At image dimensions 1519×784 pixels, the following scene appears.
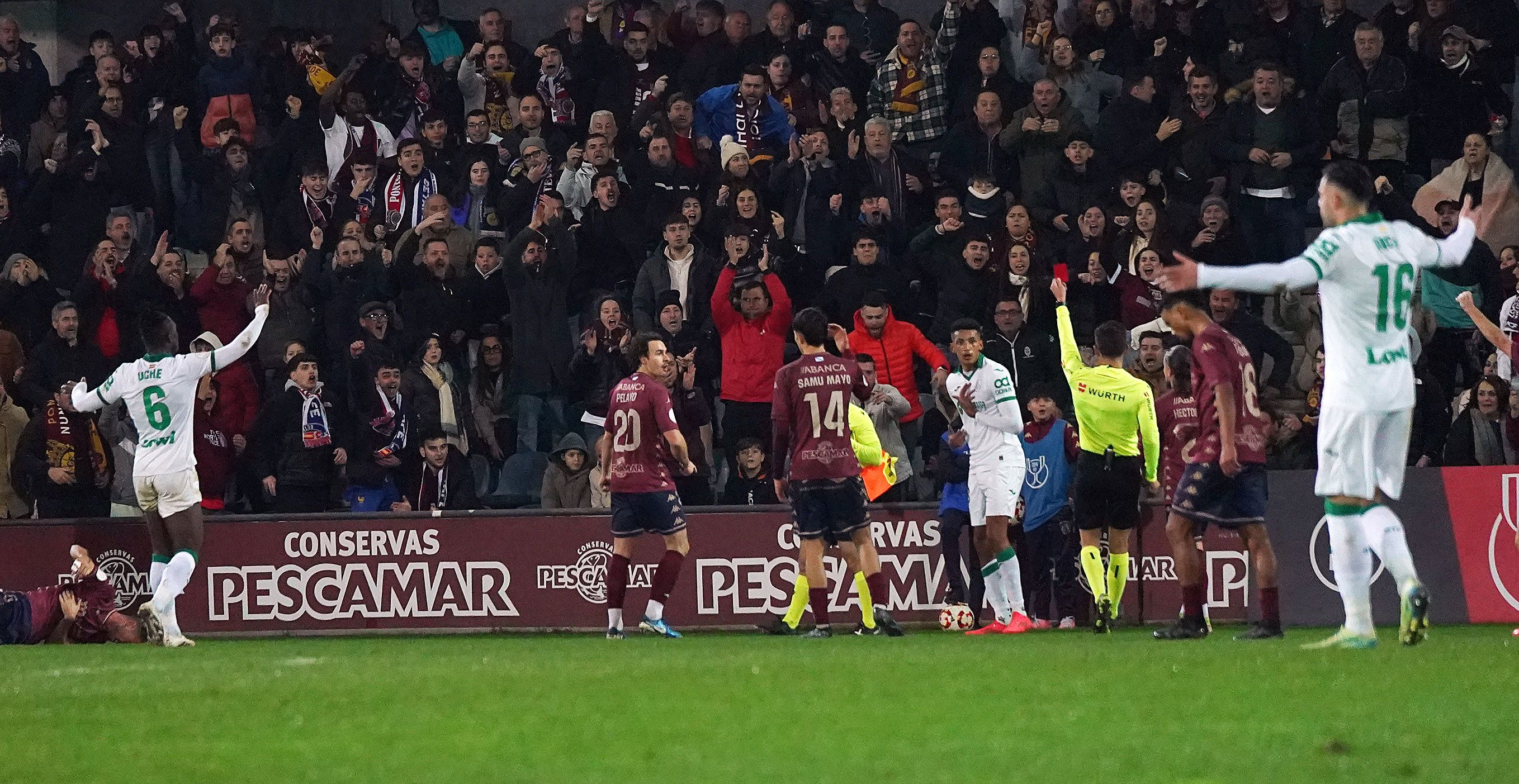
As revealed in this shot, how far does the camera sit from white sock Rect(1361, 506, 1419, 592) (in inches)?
373

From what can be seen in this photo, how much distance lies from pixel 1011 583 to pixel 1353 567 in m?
4.34

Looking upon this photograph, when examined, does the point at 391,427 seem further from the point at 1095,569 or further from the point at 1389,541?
the point at 1389,541

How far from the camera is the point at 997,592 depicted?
13992 millimetres

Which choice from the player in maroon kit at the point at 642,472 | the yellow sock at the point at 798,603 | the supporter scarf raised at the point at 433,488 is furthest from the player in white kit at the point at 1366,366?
the supporter scarf raised at the point at 433,488

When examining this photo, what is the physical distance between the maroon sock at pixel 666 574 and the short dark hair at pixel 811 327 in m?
1.90

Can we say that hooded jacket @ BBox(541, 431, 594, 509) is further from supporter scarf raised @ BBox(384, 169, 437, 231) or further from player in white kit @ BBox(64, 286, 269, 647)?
supporter scarf raised @ BBox(384, 169, 437, 231)

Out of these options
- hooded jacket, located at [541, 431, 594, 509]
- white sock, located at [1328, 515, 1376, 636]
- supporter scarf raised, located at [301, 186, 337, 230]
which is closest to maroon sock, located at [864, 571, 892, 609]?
hooded jacket, located at [541, 431, 594, 509]

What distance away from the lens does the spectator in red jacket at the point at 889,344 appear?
16.4m

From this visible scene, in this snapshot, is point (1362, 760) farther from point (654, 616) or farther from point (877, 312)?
point (877, 312)

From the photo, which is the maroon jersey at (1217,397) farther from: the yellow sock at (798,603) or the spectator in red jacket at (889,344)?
the spectator in red jacket at (889,344)

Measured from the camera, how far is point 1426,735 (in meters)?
6.65

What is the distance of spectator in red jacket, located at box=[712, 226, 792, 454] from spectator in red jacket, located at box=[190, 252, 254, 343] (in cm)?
484

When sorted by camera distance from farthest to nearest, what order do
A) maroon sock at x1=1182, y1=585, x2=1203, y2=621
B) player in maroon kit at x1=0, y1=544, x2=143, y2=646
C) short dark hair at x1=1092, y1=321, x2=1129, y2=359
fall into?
player in maroon kit at x1=0, y1=544, x2=143, y2=646 < short dark hair at x1=1092, y1=321, x2=1129, y2=359 < maroon sock at x1=1182, y1=585, x2=1203, y2=621

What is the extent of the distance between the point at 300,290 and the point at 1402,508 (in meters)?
10.3
